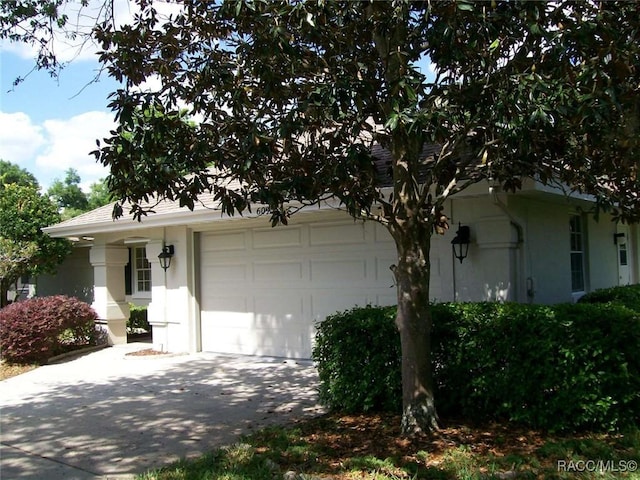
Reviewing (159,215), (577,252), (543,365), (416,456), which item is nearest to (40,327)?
(159,215)

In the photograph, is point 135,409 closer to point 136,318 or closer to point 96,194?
point 136,318

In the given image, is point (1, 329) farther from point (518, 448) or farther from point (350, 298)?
point (518, 448)

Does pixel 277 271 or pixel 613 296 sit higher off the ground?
pixel 277 271

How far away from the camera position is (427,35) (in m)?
4.83

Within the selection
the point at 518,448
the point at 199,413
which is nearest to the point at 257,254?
the point at 199,413

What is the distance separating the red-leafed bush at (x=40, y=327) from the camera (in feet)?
34.8

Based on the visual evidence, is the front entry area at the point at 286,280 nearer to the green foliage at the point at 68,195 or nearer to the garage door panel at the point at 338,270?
the garage door panel at the point at 338,270

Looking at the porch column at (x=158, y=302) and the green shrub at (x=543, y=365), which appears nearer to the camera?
the green shrub at (x=543, y=365)

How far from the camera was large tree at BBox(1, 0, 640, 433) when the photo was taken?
14.6ft

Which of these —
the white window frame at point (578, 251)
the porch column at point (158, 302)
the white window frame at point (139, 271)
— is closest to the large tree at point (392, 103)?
the white window frame at point (578, 251)

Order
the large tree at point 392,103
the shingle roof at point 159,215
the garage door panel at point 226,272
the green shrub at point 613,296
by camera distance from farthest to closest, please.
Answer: the garage door panel at point 226,272 < the shingle roof at point 159,215 < the green shrub at point 613,296 < the large tree at point 392,103

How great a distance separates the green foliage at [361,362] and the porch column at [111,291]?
815cm

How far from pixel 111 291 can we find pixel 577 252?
10487 mm

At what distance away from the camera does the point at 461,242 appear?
7.84 metres
